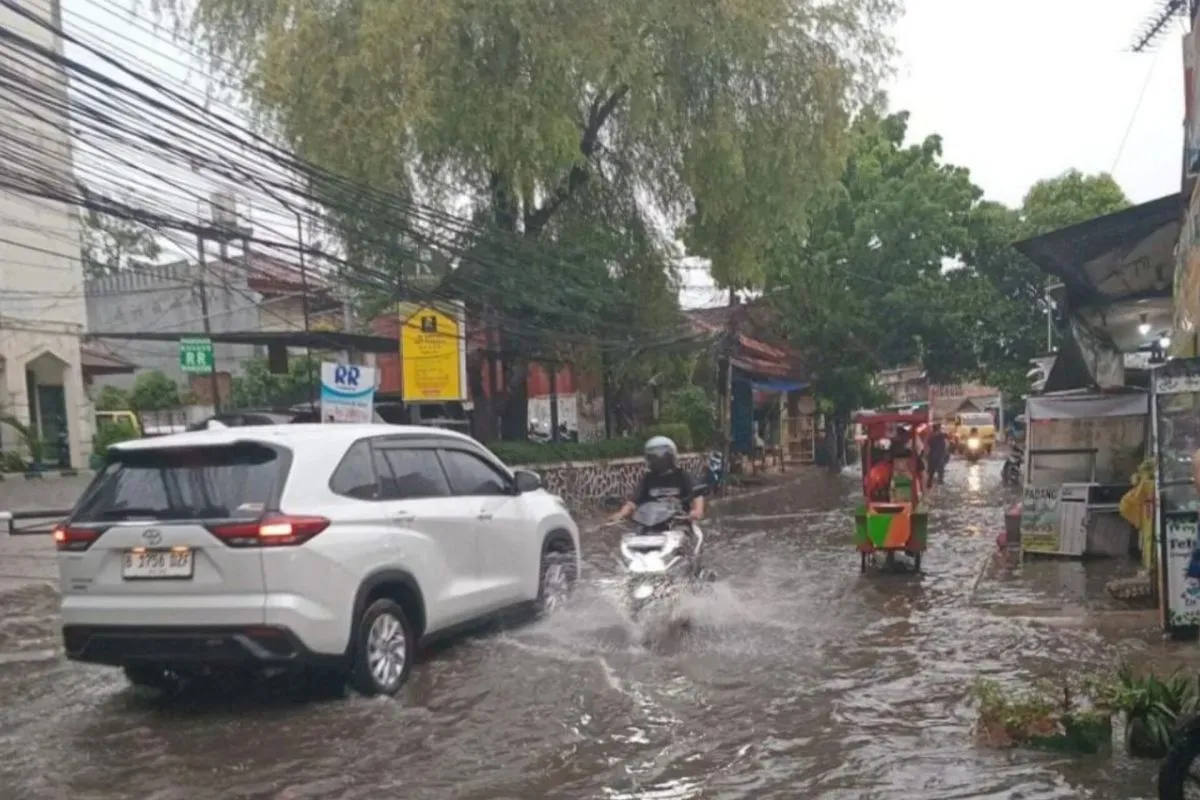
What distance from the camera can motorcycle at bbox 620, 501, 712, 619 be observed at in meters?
8.66

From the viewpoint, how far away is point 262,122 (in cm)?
1952

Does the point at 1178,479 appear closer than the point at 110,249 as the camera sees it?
Yes

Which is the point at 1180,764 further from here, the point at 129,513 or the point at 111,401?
the point at 111,401

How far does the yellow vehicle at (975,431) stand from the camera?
42.1 m

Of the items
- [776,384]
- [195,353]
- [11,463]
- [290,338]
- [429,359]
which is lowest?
[11,463]

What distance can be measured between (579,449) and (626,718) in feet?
52.7

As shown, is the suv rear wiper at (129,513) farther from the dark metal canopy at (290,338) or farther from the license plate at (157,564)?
the dark metal canopy at (290,338)

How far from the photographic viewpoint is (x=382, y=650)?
23.3 feet

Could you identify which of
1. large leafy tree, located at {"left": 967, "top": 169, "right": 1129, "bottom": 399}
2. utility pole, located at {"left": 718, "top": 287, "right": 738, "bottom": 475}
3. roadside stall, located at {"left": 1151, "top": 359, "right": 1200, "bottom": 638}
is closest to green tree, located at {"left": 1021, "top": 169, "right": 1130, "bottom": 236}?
large leafy tree, located at {"left": 967, "top": 169, "right": 1129, "bottom": 399}

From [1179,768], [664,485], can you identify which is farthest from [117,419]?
[1179,768]

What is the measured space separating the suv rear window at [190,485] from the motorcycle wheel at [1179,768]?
4625 mm

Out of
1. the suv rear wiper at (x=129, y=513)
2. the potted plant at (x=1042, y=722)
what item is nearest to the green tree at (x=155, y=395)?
the suv rear wiper at (x=129, y=513)

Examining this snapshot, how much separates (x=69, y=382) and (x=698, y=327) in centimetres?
1594

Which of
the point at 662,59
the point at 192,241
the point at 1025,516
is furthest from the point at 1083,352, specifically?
the point at 192,241
